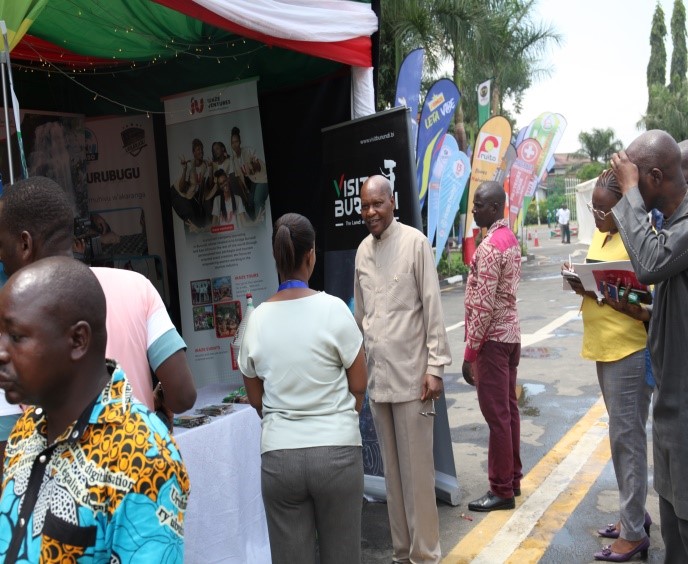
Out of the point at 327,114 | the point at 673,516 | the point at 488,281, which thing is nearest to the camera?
the point at 673,516

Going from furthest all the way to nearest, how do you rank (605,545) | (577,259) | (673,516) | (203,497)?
1. (577,259)
2. (605,545)
3. (203,497)
4. (673,516)

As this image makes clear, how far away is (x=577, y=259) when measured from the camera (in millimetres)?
26609

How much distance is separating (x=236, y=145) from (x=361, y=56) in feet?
3.80

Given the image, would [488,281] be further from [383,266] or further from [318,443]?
[318,443]

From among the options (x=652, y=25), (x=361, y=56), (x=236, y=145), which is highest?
(x=652, y=25)

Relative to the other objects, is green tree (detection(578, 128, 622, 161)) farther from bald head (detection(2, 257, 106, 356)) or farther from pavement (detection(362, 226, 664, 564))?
bald head (detection(2, 257, 106, 356))

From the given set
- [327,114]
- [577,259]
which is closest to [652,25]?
[577,259]

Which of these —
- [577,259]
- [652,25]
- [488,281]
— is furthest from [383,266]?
[652,25]

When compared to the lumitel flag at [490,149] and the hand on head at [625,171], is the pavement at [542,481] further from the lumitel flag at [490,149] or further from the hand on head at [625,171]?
the lumitel flag at [490,149]

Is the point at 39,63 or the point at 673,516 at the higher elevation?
the point at 39,63

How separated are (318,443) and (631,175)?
1.58 meters

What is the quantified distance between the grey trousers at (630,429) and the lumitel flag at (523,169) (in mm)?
21119

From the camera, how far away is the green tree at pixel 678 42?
70.2 meters

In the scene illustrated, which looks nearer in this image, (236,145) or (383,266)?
(383,266)
